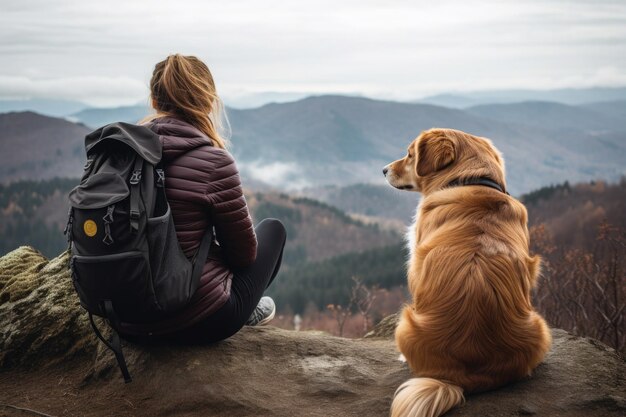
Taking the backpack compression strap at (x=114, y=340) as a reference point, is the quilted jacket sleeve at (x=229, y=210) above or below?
above

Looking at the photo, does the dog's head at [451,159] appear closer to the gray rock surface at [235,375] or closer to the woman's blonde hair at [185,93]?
the gray rock surface at [235,375]

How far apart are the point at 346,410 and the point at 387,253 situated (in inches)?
3068

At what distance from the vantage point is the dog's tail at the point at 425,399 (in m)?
3.25

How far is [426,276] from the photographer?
11.7 ft

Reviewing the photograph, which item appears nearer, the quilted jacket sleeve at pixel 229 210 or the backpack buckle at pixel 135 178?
the backpack buckle at pixel 135 178

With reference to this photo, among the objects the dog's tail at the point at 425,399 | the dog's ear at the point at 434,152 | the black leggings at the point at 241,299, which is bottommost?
the dog's tail at the point at 425,399

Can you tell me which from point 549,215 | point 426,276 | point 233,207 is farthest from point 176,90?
point 549,215

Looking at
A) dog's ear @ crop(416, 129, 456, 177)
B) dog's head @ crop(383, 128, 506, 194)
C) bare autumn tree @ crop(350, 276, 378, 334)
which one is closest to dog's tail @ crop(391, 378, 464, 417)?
dog's head @ crop(383, 128, 506, 194)

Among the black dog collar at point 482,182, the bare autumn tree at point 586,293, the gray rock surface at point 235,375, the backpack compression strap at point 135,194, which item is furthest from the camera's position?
the bare autumn tree at point 586,293

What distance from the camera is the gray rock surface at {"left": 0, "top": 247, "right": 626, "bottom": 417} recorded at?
3637mm

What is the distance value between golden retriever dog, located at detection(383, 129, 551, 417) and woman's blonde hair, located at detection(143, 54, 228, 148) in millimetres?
1698

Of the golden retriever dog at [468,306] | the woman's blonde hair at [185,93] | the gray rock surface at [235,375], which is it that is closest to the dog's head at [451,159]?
the golden retriever dog at [468,306]

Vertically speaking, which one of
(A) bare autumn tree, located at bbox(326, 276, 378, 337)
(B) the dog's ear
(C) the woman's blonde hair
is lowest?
(A) bare autumn tree, located at bbox(326, 276, 378, 337)

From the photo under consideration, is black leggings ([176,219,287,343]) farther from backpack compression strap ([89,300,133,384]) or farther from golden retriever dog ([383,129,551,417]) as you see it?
golden retriever dog ([383,129,551,417])
